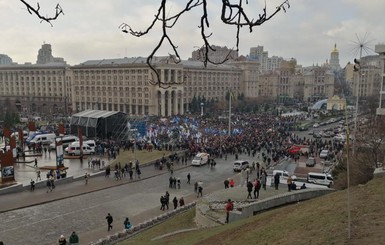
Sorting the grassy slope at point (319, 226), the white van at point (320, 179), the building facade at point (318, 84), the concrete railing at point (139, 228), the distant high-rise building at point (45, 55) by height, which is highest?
the distant high-rise building at point (45, 55)

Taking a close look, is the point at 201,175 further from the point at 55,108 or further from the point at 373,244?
the point at 55,108

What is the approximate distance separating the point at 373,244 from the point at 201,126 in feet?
141

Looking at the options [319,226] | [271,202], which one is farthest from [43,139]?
Answer: [319,226]

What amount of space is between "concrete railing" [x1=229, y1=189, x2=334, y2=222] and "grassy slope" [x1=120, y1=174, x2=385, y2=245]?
2159mm

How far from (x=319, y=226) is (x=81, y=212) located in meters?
12.7

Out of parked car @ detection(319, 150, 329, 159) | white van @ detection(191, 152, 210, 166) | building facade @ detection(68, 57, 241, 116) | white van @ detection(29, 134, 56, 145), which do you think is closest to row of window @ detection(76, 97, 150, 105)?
building facade @ detection(68, 57, 241, 116)

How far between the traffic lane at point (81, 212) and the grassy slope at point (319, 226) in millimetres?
4202

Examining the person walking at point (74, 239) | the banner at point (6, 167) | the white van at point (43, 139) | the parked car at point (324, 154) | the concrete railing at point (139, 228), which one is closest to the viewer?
the person walking at point (74, 239)

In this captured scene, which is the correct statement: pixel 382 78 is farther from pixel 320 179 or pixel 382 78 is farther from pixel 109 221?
pixel 109 221

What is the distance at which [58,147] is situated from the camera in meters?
26.1

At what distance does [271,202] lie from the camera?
15.4 metres

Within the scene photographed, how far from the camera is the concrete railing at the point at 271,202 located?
580 inches

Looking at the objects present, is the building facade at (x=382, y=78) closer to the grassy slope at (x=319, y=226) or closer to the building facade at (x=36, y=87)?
the grassy slope at (x=319, y=226)

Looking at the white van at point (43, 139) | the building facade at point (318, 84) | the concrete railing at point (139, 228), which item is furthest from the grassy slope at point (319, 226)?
the building facade at point (318, 84)
